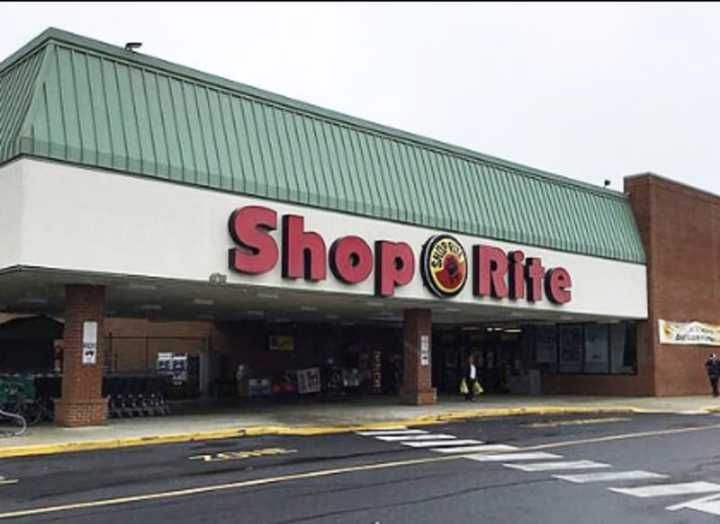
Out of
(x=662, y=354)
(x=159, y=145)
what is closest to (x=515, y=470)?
(x=159, y=145)

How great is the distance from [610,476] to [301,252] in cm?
1019

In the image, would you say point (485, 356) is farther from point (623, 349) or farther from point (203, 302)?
point (203, 302)

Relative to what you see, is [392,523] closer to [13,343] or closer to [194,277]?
[194,277]

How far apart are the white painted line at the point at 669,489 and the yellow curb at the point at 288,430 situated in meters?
8.95

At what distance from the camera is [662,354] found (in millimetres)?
33375

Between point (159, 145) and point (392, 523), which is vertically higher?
point (159, 145)

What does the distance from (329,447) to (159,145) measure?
24.8 feet

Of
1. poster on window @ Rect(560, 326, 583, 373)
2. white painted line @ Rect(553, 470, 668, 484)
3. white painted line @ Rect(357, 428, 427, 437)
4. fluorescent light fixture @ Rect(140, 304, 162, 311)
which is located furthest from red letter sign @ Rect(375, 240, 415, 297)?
poster on window @ Rect(560, 326, 583, 373)

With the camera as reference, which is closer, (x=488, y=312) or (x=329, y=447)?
(x=329, y=447)

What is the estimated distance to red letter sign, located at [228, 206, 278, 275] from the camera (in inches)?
755

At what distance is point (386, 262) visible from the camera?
2273 cm

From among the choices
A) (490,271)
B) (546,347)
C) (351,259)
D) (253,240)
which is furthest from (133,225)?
(546,347)

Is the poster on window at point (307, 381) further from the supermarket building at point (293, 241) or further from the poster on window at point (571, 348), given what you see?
the poster on window at point (571, 348)

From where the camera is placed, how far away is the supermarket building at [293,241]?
17094 mm
